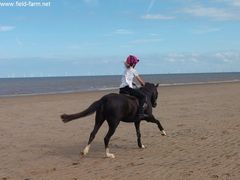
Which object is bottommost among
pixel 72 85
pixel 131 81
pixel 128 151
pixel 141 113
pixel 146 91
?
pixel 72 85

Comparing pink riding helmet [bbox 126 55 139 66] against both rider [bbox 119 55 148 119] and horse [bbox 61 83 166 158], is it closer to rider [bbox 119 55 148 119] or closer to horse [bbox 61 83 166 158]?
rider [bbox 119 55 148 119]

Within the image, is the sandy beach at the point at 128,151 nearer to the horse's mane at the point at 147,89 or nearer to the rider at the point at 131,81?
the rider at the point at 131,81

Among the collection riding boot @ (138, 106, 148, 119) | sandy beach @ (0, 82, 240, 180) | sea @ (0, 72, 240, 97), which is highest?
riding boot @ (138, 106, 148, 119)

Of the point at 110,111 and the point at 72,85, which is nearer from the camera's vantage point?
the point at 110,111

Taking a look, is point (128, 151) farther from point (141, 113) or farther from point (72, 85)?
point (72, 85)

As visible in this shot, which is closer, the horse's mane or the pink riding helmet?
the pink riding helmet

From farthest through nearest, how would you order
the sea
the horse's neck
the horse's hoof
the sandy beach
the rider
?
the sea → the horse's neck → the rider → the horse's hoof → the sandy beach

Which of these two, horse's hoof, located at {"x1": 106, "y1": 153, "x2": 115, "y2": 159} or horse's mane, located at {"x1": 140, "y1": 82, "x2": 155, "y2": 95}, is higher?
horse's mane, located at {"x1": 140, "y1": 82, "x2": 155, "y2": 95}

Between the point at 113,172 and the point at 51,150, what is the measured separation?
10.6 feet

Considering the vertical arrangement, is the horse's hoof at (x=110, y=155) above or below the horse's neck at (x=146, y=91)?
below

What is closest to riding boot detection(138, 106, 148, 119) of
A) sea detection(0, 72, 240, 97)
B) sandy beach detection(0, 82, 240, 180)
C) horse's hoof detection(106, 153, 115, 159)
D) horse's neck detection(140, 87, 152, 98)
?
horse's neck detection(140, 87, 152, 98)

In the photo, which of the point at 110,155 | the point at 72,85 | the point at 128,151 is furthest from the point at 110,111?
the point at 72,85

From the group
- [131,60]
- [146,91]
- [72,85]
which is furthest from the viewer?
[72,85]

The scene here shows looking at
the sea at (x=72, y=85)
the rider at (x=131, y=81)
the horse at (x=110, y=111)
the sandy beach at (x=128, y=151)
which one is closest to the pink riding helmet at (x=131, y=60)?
the rider at (x=131, y=81)
